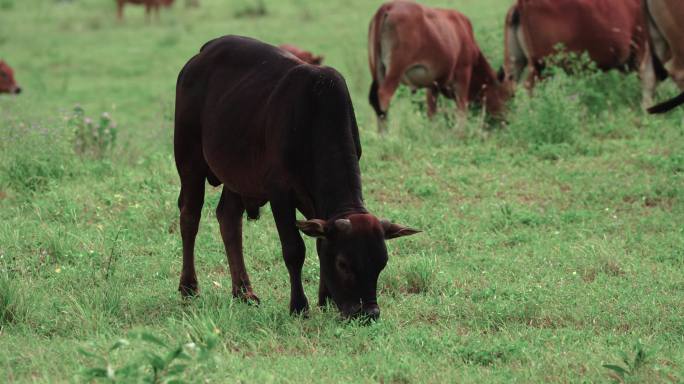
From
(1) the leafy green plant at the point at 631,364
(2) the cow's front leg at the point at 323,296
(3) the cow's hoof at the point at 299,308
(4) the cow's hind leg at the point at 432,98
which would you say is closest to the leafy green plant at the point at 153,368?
(3) the cow's hoof at the point at 299,308

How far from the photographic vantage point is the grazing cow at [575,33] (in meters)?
12.0

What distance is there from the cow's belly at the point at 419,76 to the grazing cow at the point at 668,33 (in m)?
3.16

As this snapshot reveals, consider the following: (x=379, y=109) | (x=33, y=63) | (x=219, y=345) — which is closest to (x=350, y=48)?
(x=33, y=63)

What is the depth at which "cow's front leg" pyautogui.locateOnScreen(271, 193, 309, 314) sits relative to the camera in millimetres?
5551

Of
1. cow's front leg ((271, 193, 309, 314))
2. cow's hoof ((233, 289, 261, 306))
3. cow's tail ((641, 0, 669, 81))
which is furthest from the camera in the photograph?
cow's tail ((641, 0, 669, 81))

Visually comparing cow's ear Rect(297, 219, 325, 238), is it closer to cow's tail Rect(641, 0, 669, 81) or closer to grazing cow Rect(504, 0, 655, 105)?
cow's tail Rect(641, 0, 669, 81)

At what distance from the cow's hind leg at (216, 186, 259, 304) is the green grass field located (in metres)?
0.13

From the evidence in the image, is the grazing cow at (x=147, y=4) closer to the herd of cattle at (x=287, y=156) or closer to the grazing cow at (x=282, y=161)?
the herd of cattle at (x=287, y=156)

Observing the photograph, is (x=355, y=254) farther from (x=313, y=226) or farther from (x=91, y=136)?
(x=91, y=136)

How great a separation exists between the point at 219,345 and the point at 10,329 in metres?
1.18

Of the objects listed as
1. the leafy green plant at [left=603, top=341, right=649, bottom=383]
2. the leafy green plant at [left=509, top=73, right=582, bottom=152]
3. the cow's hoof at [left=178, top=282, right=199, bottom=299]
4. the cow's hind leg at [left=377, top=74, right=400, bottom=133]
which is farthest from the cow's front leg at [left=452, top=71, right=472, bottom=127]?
the leafy green plant at [left=603, top=341, right=649, bottom=383]

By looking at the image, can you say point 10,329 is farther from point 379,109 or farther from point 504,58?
point 504,58

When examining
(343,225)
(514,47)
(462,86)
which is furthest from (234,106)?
(514,47)

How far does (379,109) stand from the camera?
37.3 feet
